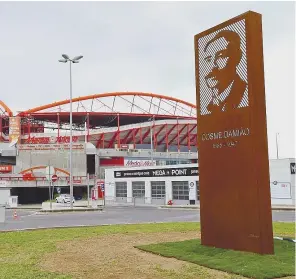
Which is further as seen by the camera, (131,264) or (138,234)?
(138,234)

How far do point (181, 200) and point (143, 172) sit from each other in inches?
271

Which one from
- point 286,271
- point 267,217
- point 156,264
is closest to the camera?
point 286,271

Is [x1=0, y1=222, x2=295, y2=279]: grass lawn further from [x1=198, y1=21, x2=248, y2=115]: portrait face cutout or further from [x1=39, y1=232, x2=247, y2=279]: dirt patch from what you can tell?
[x1=198, y1=21, x2=248, y2=115]: portrait face cutout

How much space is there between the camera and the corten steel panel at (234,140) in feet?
32.9

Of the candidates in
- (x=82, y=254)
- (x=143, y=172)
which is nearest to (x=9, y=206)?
(x=143, y=172)

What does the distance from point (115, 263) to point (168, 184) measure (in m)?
35.4

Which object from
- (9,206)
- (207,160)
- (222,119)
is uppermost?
(222,119)

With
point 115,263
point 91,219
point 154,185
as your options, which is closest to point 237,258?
point 115,263

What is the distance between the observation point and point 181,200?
4281cm

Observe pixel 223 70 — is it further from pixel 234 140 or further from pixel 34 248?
pixel 34 248

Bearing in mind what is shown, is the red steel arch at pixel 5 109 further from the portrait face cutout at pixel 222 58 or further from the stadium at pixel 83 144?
the portrait face cutout at pixel 222 58

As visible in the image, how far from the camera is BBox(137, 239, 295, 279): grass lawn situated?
8.13m

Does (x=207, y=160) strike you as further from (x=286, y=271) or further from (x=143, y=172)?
(x=143, y=172)

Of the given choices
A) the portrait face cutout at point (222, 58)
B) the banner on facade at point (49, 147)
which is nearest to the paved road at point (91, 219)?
the portrait face cutout at point (222, 58)
